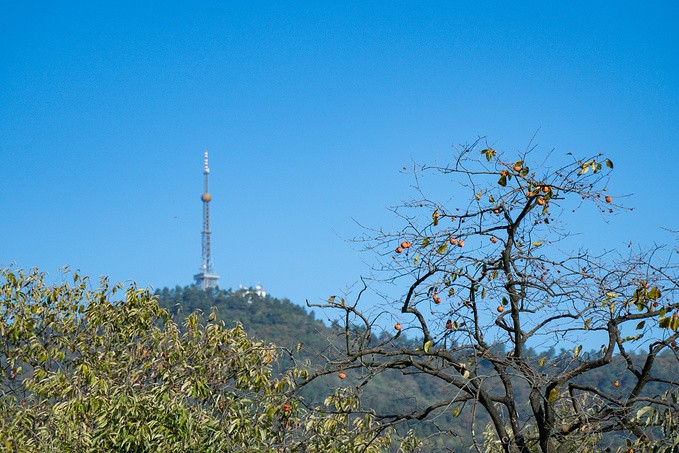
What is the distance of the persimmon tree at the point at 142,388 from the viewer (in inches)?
169

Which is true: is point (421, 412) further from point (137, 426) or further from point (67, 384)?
point (67, 384)

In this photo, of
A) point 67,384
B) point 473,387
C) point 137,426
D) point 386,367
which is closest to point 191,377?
point 137,426

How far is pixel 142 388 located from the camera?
546cm

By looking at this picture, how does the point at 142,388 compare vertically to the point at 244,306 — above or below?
below

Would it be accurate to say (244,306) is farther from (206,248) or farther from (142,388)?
(142,388)

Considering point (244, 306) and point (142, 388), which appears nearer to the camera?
point (142, 388)

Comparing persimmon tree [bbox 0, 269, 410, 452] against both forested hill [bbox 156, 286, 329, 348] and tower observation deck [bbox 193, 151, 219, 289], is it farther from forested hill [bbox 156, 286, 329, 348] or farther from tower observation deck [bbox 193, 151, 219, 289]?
tower observation deck [bbox 193, 151, 219, 289]

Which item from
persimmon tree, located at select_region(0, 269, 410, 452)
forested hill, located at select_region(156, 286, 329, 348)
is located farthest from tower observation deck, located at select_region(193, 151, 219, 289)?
persimmon tree, located at select_region(0, 269, 410, 452)

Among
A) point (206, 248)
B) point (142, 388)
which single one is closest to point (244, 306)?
point (206, 248)

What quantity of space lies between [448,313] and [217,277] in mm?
63335

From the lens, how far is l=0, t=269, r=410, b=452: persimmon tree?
4.30 m

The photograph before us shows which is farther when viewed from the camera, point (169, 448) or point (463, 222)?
point (169, 448)

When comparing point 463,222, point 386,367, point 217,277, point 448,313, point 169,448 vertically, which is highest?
point 217,277

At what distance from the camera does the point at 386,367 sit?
3.68 meters
